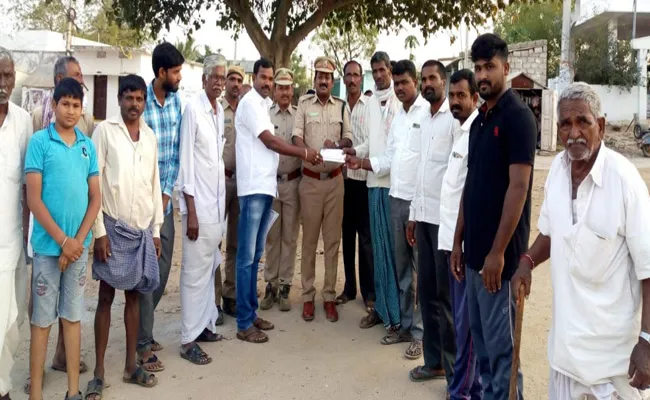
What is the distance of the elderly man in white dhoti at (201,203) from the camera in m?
4.61

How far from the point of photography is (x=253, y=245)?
4996 mm

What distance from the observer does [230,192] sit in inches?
219

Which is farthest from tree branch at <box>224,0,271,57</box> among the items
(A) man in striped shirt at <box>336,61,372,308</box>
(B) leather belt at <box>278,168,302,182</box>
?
(B) leather belt at <box>278,168,302,182</box>

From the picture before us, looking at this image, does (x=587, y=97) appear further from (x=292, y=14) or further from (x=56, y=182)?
(x=292, y=14)

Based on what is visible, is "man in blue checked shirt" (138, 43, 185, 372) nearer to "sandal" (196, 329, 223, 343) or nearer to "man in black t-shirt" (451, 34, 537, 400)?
"sandal" (196, 329, 223, 343)

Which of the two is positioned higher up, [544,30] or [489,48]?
[544,30]

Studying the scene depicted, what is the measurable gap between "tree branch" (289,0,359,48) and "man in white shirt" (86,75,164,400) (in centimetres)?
526

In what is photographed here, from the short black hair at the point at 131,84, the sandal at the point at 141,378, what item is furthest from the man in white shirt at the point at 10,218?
the sandal at the point at 141,378

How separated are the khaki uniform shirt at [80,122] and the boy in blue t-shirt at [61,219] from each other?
573 millimetres

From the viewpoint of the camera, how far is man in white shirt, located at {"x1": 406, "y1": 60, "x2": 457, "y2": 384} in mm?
4121

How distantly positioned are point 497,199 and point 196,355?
2599 millimetres

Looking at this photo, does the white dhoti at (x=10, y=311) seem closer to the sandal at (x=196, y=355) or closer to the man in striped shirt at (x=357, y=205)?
the sandal at (x=196, y=355)

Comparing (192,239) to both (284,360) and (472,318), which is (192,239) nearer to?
(284,360)

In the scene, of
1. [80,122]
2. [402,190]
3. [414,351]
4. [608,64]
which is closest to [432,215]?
[402,190]
